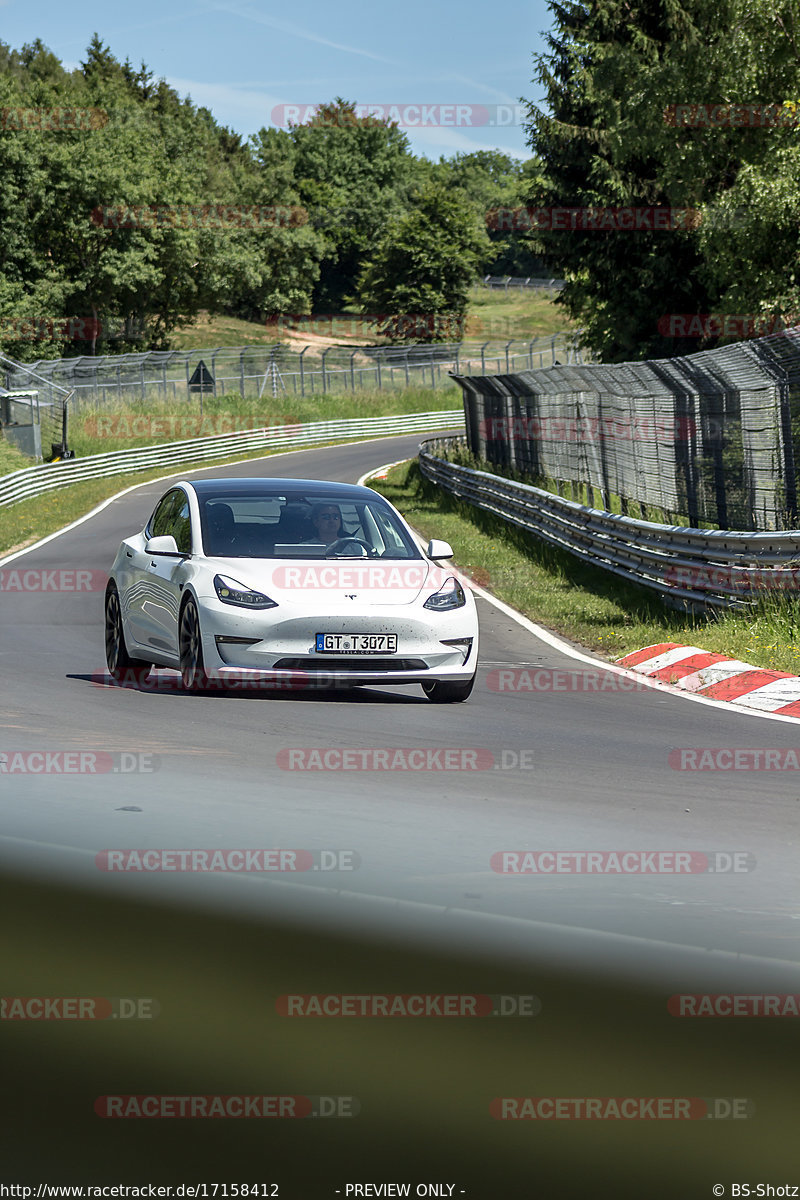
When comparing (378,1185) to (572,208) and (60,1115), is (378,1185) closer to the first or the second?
(60,1115)

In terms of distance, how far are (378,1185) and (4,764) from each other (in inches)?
177

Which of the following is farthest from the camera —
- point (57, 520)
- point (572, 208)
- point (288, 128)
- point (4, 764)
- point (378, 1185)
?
point (288, 128)

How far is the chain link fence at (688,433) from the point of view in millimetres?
14023

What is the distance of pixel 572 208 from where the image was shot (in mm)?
39469

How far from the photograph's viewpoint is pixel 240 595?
9398mm

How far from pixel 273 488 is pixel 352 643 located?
175 cm

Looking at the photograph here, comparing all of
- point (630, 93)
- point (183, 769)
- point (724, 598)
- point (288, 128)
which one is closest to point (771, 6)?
point (630, 93)
